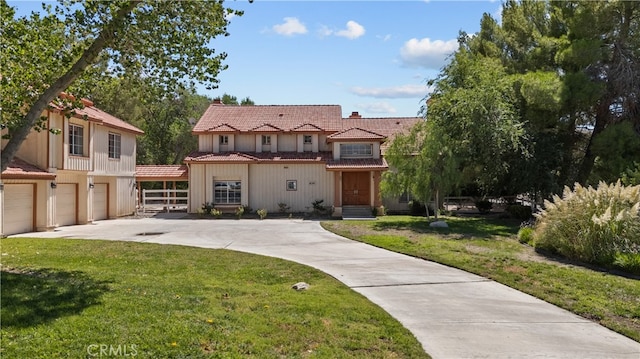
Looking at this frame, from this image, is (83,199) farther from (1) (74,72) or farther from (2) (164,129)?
(2) (164,129)

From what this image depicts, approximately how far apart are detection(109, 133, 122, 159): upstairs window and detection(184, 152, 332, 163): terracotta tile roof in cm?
365

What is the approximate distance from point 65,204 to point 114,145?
185 inches

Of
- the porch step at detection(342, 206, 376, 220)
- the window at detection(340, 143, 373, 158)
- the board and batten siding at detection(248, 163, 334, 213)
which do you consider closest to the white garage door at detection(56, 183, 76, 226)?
the board and batten siding at detection(248, 163, 334, 213)

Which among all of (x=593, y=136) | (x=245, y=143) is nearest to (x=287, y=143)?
(x=245, y=143)

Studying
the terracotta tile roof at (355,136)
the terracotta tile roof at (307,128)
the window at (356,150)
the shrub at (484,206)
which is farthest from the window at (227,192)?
the shrub at (484,206)

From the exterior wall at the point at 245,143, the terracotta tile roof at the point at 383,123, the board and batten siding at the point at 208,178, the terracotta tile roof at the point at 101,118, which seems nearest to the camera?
the terracotta tile roof at the point at 101,118

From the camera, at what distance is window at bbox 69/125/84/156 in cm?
1939

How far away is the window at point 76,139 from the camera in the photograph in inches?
763

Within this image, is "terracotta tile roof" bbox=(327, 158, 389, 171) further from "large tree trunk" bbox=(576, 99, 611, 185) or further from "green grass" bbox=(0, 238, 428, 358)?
"green grass" bbox=(0, 238, 428, 358)

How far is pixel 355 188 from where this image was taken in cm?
2606

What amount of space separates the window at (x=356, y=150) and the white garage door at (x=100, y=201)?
533 inches

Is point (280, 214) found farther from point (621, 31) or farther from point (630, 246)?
point (621, 31)

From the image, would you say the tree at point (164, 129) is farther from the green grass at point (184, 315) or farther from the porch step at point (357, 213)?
the green grass at point (184, 315)

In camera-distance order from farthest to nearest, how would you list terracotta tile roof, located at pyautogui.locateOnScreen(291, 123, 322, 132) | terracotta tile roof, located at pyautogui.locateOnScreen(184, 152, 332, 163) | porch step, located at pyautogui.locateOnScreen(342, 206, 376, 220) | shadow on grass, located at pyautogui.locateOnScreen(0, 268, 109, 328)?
terracotta tile roof, located at pyautogui.locateOnScreen(291, 123, 322, 132) < terracotta tile roof, located at pyautogui.locateOnScreen(184, 152, 332, 163) < porch step, located at pyautogui.locateOnScreen(342, 206, 376, 220) < shadow on grass, located at pyautogui.locateOnScreen(0, 268, 109, 328)
